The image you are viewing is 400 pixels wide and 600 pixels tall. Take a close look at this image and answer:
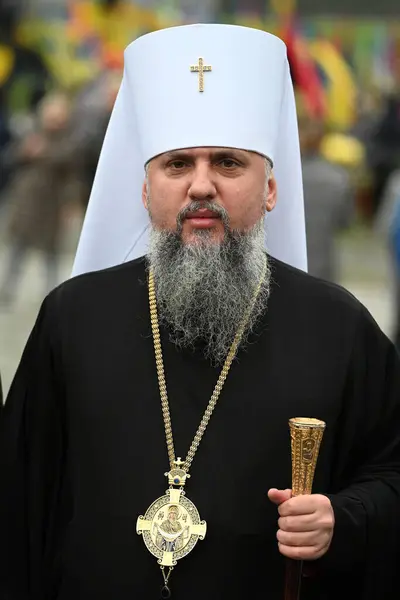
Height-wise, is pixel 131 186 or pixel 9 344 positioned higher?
pixel 9 344

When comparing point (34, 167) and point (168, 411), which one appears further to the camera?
point (34, 167)

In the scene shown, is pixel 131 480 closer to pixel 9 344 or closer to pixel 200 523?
pixel 200 523

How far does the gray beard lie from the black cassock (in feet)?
0.15

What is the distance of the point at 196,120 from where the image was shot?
351cm

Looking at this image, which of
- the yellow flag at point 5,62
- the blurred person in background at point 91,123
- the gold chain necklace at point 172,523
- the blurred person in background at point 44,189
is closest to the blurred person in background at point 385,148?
the blurred person in background at point 91,123

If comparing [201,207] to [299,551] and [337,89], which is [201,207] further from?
[337,89]

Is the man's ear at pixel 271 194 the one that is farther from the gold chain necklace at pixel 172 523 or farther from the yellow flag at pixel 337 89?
the yellow flag at pixel 337 89

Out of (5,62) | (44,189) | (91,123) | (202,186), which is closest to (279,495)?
(202,186)

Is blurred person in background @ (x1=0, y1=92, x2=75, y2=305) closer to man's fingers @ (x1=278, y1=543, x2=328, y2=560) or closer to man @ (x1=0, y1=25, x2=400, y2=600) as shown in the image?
man @ (x1=0, y1=25, x2=400, y2=600)

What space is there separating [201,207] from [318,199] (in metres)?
5.22

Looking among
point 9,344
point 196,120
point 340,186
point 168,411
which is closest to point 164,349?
point 168,411

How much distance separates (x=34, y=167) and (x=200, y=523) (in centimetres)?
906

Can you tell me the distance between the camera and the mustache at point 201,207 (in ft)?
10.9

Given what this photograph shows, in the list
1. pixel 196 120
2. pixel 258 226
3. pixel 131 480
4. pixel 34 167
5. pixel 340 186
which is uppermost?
pixel 34 167
